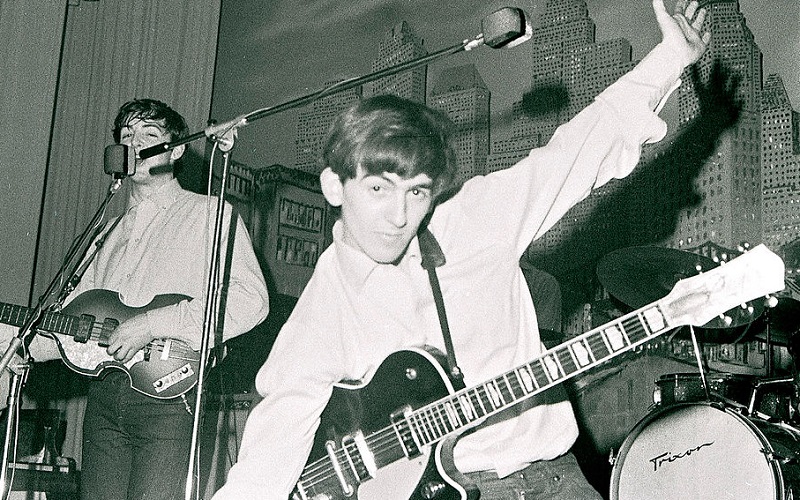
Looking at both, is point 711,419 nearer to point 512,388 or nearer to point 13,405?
point 512,388

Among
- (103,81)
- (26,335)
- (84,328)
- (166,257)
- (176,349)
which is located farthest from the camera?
(103,81)

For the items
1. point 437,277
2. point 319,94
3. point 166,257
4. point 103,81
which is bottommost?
point 437,277

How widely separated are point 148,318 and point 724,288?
1.81m

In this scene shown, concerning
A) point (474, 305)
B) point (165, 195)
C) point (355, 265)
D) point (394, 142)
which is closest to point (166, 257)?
point (165, 195)

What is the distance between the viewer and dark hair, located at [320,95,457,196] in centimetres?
243

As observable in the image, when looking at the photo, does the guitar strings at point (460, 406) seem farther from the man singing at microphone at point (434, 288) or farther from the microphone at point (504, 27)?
the microphone at point (504, 27)

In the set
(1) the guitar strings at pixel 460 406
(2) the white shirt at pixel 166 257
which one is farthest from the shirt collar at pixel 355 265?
(2) the white shirt at pixel 166 257

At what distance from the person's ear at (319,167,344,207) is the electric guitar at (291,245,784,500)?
2.06 feet

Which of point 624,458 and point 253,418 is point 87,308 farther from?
point 624,458

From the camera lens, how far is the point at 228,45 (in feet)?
12.9

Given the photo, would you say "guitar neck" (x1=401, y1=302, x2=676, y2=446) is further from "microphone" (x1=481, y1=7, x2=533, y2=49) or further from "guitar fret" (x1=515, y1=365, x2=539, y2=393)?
"microphone" (x1=481, y1=7, x2=533, y2=49)

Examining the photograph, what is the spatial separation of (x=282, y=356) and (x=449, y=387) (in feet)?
1.82

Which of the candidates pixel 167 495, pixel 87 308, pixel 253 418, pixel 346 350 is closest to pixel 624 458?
pixel 346 350

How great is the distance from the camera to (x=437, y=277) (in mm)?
2291
